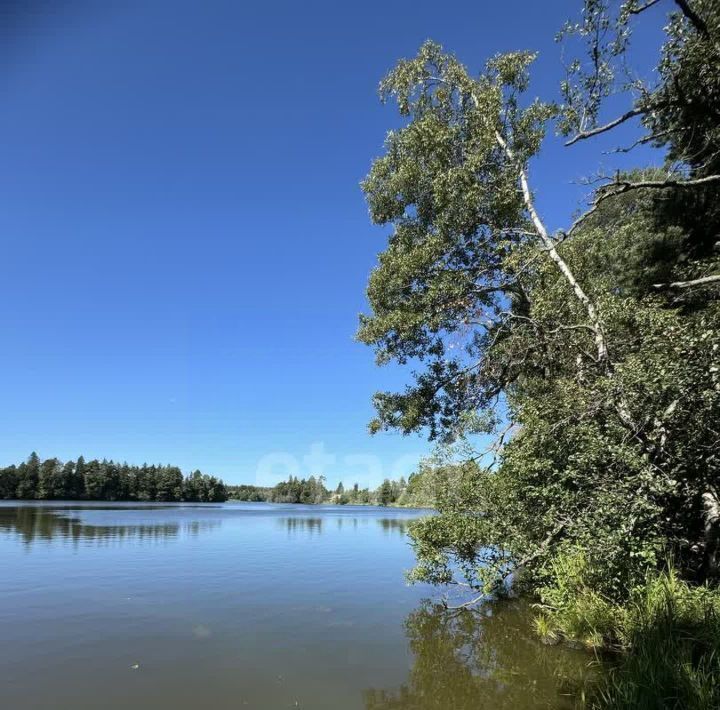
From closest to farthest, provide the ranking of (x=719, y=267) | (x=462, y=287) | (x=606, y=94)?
(x=606, y=94) → (x=719, y=267) → (x=462, y=287)

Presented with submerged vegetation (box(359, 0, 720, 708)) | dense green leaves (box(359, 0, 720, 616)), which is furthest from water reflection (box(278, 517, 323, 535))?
submerged vegetation (box(359, 0, 720, 708))

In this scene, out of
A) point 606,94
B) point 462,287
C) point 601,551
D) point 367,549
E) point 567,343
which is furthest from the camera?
point 367,549

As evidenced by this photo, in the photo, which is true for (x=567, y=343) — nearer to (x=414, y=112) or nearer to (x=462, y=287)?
(x=462, y=287)

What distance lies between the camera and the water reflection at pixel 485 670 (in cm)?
860

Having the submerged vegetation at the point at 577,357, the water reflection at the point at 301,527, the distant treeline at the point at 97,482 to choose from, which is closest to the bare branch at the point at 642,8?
the submerged vegetation at the point at 577,357

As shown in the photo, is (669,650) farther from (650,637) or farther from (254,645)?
(254,645)

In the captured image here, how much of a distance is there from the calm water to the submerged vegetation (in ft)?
5.03

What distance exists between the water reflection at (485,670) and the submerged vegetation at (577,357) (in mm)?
849

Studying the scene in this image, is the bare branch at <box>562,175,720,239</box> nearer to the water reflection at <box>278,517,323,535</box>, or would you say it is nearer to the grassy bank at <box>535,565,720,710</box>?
the grassy bank at <box>535,565,720,710</box>

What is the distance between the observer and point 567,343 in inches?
461

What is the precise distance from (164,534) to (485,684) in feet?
114

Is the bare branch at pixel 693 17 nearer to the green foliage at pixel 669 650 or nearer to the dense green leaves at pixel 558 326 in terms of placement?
the dense green leaves at pixel 558 326

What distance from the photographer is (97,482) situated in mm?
124562

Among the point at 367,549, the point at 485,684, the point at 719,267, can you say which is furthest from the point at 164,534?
the point at 719,267
